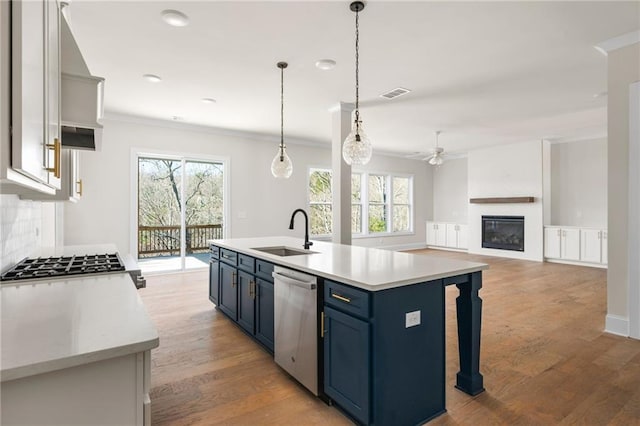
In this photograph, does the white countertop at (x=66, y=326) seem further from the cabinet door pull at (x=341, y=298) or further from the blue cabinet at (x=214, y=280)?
the blue cabinet at (x=214, y=280)

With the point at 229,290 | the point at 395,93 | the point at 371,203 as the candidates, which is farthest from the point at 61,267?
the point at 371,203

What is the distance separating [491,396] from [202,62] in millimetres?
3973

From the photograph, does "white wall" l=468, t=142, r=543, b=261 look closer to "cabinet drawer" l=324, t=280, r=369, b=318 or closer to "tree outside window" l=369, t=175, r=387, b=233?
"tree outside window" l=369, t=175, r=387, b=233

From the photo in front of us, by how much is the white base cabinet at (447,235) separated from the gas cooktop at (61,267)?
28.5 ft

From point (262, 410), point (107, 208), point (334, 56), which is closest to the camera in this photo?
point (262, 410)

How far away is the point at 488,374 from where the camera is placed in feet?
8.27

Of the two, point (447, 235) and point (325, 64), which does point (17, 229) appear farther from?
point (447, 235)

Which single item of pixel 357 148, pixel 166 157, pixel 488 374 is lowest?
pixel 488 374

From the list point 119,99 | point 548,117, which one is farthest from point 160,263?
point 548,117

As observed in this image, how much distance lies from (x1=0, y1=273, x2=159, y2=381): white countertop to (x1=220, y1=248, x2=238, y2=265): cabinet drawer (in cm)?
172

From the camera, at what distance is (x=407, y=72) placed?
383 cm

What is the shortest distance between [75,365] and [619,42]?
4.60 meters

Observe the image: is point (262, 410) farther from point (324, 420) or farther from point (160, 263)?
point (160, 263)

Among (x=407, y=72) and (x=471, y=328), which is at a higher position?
(x=407, y=72)
